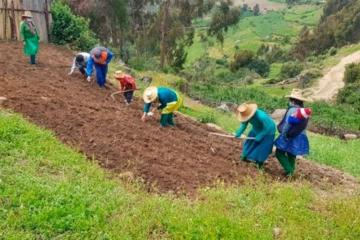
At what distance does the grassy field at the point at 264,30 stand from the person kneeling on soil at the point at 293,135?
52842 mm

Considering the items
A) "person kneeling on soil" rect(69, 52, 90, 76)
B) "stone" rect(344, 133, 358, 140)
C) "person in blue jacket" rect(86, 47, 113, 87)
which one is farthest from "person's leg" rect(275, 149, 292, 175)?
"stone" rect(344, 133, 358, 140)

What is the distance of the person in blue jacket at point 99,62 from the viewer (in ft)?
39.9

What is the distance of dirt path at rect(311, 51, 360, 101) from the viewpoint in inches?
1593

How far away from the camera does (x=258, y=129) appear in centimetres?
878

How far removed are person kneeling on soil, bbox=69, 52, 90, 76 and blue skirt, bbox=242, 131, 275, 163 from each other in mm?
5158

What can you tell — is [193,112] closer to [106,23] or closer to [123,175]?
[123,175]

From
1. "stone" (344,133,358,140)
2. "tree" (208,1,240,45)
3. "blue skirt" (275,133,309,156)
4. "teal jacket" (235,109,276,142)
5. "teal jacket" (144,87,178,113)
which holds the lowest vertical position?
"stone" (344,133,358,140)

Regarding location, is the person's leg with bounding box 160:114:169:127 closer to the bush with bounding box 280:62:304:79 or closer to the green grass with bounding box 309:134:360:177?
the green grass with bounding box 309:134:360:177

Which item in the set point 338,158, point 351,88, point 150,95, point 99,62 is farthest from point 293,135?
point 351,88

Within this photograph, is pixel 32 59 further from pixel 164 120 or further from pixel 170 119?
pixel 164 120

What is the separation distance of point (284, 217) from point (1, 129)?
405cm

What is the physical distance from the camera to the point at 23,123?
829cm

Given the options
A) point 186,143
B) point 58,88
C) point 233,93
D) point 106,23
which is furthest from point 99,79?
point 106,23

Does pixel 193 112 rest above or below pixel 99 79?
below
